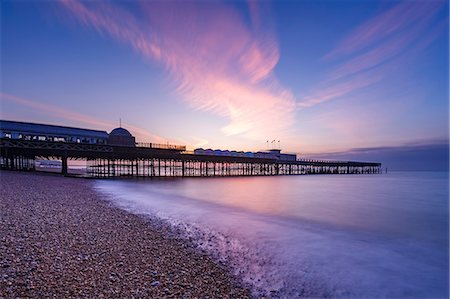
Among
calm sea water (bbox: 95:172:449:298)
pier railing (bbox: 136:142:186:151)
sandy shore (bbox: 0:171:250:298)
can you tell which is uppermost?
pier railing (bbox: 136:142:186:151)

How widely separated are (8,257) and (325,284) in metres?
6.77

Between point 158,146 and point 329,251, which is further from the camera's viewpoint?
point 158,146

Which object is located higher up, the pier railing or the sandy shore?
the pier railing

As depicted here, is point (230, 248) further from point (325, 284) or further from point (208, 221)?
point (208, 221)

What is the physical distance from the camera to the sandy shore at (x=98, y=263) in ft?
13.9

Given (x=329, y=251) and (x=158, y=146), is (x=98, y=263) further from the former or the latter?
(x=158, y=146)

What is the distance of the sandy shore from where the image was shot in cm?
425

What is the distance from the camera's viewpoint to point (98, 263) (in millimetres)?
5312

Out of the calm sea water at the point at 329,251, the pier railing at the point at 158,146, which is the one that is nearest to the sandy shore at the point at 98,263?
the calm sea water at the point at 329,251

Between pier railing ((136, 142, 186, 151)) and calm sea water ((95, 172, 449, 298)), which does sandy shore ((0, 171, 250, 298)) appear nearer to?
calm sea water ((95, 172, 449, 298))

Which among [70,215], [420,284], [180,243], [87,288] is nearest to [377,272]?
[420,284]

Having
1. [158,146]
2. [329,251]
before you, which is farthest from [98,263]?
[158,146]

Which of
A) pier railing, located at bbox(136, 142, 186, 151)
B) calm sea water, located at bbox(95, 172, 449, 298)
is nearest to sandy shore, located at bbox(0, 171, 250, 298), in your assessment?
calm sea water, located at bbox(95, 172, 449, 298)

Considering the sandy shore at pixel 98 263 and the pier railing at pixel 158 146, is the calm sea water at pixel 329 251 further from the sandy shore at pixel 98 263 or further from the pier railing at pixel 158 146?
the pier railing at pixel 158 146
